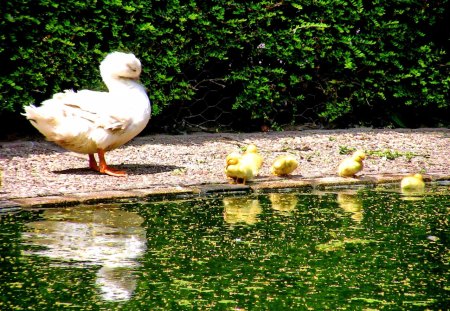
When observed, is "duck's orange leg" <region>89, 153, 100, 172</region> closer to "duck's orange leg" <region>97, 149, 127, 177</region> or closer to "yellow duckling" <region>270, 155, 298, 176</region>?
"duck's orange leg" <region>97, 149, 127, 177</region>

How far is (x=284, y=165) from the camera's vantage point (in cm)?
869

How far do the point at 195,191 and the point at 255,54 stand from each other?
13.8ft

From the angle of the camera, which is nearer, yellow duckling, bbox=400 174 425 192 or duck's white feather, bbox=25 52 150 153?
yellow duckling, bbox=400 174 425 192

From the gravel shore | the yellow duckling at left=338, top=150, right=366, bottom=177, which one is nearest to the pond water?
the yellow duckling at left=338, top=150, right=366, bottom=177

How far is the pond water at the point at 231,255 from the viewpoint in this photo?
15.8 ft

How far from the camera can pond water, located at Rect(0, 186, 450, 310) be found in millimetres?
4805

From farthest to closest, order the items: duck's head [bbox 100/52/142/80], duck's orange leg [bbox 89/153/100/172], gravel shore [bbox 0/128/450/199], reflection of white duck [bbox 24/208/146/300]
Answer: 1. duck's orange leg [bbox 89/153/100/172]
2. duck's head [bbox 100/52/142/80]
3. gravel shore [bbox 0/128/450/199]
4. reflection of white duck [bbox 24/208/146/300]

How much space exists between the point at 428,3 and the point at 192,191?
5907 millimetres

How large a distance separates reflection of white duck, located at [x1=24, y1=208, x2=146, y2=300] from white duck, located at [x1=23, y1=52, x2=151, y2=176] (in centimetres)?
160

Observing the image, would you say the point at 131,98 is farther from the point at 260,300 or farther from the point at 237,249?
the point at 260,300

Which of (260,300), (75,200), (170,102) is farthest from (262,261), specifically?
(170,102)

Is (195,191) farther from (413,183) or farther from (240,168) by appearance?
(413,183)

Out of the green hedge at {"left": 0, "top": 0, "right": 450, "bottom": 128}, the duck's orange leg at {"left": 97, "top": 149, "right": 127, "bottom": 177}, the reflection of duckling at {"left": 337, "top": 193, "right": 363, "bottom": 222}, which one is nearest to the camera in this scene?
the reflection of duckling at {"left": 337, "top": 193, "right": 363, "bottom": 222}

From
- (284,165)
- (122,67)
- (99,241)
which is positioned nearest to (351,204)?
(284,165)
